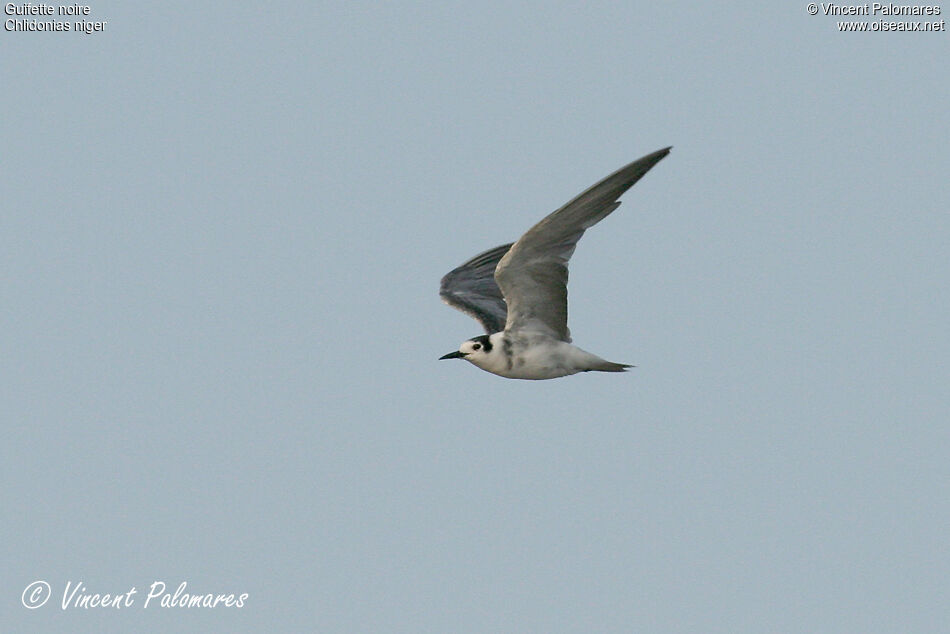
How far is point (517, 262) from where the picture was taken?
13.0m

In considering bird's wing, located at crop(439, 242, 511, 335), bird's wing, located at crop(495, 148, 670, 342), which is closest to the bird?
bird's wing, located at crop(495, 148, 670, 342)

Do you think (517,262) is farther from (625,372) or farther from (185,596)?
(185,596)

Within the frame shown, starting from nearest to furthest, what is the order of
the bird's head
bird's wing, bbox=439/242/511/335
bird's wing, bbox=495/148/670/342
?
bird's wing, bbox=495/148/670/342, the bird's head, bird's wing, bbox=439/242/511/335

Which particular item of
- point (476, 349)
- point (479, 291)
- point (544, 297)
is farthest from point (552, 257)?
point (479, 291)

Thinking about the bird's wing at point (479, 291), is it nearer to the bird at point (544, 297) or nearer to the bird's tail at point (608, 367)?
the bird at point (544, 297)

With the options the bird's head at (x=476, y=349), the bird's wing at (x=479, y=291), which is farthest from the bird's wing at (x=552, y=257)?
the bird's wing at (x=479, y=291)

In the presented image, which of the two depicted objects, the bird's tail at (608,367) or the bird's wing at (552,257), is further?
the bird's tail at (608,367)

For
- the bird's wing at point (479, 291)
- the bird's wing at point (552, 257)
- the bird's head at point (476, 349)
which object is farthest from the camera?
the bird's wing at point (479, 291)

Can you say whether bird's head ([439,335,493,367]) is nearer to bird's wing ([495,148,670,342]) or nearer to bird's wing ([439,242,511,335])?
bird's wing ([495,148,670,342])

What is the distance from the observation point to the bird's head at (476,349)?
13.8 metres

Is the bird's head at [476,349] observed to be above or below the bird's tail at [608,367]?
above

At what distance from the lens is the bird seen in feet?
Result: 40.9

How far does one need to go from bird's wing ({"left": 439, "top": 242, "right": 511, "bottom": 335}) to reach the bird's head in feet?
3.70

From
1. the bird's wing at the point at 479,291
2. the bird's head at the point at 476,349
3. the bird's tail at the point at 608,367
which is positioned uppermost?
the bird's wing at the point at 479,291
